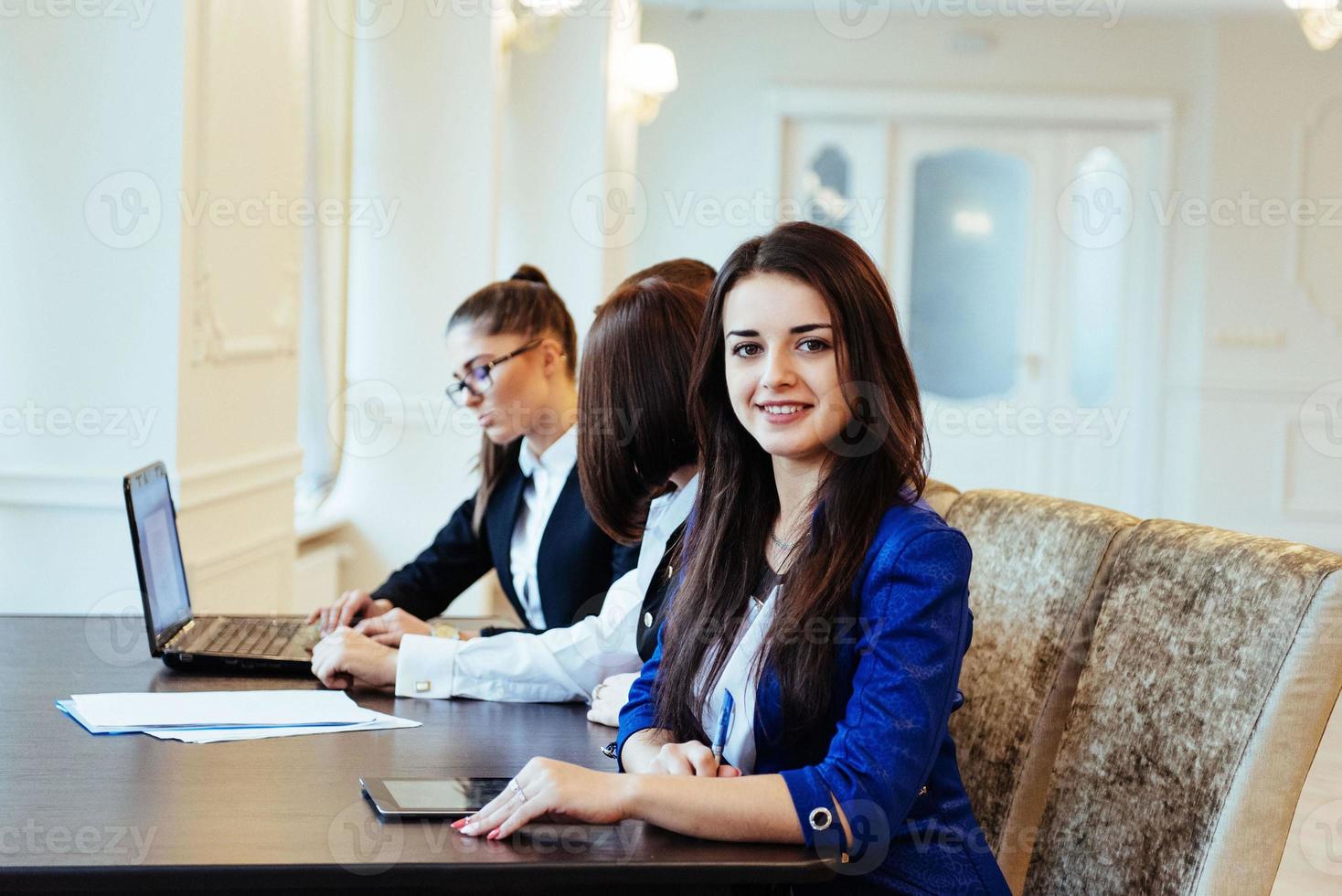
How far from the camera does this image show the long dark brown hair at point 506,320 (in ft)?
7.94

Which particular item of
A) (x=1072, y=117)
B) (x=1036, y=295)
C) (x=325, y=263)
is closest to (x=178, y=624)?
(x=325, y=263)

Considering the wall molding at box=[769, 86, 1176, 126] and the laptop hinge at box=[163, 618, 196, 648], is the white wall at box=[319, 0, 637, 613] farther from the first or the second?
the wall molding at box=[769, 86, 1176, 126]

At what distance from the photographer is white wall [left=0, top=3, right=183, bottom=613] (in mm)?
2506

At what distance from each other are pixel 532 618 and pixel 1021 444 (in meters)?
6.12

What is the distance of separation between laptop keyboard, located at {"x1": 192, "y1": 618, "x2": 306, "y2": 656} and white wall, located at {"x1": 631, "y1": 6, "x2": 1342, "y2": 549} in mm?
5871

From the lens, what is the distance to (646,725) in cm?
149

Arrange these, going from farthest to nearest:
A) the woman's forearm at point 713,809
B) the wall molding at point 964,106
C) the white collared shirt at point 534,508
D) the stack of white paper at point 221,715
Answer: the wall molding at point 964,106 < the white collared shirt at point 534,508 < the stack of white paper at point 221,715 < the woman's forearm at point 713,809

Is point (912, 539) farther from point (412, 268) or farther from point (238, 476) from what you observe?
point (412, 268)

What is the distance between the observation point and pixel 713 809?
120cm

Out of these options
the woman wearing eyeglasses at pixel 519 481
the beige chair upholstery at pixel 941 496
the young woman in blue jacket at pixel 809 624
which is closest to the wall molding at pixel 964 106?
the woman wearing eyeglasses at pixel 519 481

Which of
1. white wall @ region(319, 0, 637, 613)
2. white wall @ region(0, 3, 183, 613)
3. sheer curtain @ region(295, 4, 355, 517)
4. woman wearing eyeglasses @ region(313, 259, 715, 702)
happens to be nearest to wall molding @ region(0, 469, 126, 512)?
white wall @ region(0, 3, 183, 613)

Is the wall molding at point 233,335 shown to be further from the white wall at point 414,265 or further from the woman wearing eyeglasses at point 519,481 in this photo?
the white wall at point 414,265

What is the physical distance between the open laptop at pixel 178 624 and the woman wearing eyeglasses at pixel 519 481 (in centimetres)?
22

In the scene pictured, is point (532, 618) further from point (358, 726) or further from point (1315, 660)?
point (1315, 660)
